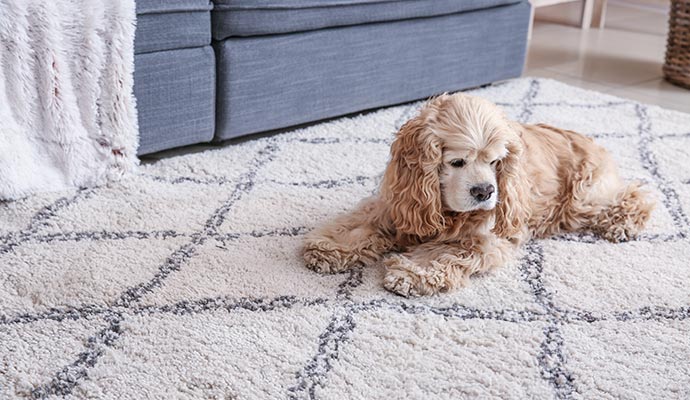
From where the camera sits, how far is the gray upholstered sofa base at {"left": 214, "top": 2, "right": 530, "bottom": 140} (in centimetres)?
267

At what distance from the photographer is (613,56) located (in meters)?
4.31

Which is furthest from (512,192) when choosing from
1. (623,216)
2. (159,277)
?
(159,277)

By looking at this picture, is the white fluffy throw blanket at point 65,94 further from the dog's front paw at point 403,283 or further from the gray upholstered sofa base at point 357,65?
the dog's front paw at point 403,283

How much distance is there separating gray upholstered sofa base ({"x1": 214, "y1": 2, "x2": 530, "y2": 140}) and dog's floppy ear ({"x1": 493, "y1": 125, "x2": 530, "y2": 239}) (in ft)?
3.50

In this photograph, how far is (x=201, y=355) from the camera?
60.8 inches

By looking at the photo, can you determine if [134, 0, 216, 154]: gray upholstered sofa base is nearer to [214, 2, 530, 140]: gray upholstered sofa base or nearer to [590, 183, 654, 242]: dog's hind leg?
[214, 2, 530, 140]: gray upholstered sofa base

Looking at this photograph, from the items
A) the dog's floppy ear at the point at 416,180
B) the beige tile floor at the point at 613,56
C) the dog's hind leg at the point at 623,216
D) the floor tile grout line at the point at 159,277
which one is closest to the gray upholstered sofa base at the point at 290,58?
the floor tile grout line at the point at 159,277

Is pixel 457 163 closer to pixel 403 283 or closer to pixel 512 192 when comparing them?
pixel 512 192

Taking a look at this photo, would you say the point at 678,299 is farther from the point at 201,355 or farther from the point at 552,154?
the point at 201,355

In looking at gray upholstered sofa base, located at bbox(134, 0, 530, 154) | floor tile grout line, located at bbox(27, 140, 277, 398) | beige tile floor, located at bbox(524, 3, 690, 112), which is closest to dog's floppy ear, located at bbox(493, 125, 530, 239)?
floor tile grout line, located at bbox(27, 140, 277, 398)

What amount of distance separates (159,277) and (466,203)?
727mm

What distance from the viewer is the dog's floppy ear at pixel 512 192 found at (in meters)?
1.84

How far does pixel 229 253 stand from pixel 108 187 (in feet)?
1.92

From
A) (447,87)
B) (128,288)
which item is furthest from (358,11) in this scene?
(128,288)
